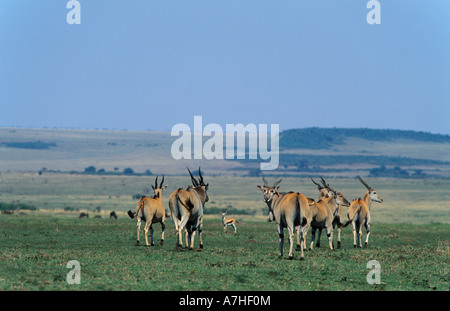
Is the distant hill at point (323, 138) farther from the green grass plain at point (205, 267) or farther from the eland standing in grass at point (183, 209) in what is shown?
the eland standing in grass at point (183, 209)

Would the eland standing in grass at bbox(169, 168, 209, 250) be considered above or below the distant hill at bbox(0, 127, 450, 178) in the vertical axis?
below

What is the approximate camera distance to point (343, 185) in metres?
102

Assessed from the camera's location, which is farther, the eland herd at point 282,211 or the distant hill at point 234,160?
the distant hill at point 234,160

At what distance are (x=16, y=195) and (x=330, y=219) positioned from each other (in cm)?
6847

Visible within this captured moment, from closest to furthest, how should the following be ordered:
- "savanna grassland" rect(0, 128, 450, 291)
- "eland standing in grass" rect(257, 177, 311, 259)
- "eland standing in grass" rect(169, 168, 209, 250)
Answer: "savanna grassland" rect(0, 128, 450, 291), "eland standing in grass" rect(257, 177, 311, 259), "eland standing in grass" rect(169, 168, 209, 250)

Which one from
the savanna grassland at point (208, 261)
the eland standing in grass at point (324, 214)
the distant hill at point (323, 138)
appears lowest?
the savanna grassland at point (208, 261)

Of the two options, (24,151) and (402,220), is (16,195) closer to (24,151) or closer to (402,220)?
(402,220)

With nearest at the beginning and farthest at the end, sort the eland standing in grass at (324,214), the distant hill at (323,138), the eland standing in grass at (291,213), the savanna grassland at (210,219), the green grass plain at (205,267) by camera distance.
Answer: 1. the green grass plain at (205,267)
2. the savanna grassland at (210,219)
3. the eland standing in grass at (291,213)
4. the eland standing in grass at (324,214)
5. the distant hill at (323,138)

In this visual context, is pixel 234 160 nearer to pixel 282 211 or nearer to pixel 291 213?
pixel 282 211

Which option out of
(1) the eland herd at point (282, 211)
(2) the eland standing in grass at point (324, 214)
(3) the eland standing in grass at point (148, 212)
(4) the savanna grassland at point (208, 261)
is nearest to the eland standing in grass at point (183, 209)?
(1) the eland herd at point (282, 211)

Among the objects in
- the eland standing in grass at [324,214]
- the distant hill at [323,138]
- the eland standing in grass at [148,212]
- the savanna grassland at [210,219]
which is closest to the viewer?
the savanna grassland at [210,219]

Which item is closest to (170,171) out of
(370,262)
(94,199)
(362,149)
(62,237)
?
(94,199)

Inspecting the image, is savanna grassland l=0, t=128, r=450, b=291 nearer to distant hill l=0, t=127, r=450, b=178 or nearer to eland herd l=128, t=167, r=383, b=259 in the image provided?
distant hill l=0, t=127, r=450, b=178

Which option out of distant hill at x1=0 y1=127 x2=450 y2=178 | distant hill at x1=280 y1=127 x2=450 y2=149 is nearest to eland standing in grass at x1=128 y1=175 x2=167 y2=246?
distant hill at x1=0 y1=127 x2=450 y2=178
